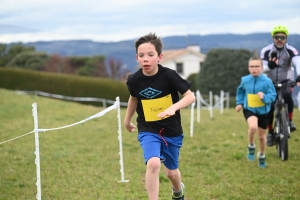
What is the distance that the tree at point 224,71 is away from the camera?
53.9 m

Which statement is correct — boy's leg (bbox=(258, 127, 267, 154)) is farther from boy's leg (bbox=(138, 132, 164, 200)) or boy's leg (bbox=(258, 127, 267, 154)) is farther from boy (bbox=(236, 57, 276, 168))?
boy's leg (bbox=(138, 132, 164, 200))

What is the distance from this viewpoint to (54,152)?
10.9 m

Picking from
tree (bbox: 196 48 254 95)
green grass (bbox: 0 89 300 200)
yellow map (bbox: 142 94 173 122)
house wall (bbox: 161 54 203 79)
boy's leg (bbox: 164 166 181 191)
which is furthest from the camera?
house wall (bbox: 161 54 203 79)

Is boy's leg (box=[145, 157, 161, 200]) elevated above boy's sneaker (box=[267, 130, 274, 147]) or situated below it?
above

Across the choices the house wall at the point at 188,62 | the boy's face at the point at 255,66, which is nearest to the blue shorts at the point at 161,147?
the boy's face at the point at 255,66

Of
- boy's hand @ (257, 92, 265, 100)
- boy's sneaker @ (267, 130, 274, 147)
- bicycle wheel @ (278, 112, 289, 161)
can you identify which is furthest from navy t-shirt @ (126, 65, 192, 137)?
boy's sneaker @ (267, 130, 274, 147)

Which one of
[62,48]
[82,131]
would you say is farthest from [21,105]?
[62,48]

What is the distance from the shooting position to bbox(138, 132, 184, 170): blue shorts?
5141 mm

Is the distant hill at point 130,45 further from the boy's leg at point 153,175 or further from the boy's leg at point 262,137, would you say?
the boy's leg at point 153,175

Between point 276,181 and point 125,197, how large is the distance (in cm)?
235

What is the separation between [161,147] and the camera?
5.36 meters

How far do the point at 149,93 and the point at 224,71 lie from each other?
49533mm

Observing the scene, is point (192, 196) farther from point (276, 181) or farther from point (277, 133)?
point (277, 133)

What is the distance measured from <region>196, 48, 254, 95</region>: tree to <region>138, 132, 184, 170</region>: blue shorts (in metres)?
48.4
